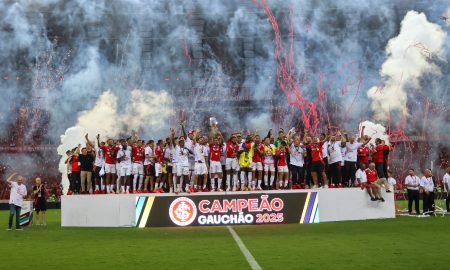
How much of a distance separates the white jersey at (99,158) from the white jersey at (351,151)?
9269mm

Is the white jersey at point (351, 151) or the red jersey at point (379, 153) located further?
the red jersey at point (379, 153)

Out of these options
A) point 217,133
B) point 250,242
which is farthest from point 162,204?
point 250,242

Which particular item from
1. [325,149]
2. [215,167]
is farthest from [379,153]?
[215,167]

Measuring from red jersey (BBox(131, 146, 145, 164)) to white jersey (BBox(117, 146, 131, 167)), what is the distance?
0.15 metres

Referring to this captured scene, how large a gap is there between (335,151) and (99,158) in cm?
900

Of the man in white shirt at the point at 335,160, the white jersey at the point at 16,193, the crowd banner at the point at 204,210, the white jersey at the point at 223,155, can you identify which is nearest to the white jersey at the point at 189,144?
the white jersey at the point at 223,155

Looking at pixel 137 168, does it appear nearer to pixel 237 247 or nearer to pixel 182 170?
pixel 182 170

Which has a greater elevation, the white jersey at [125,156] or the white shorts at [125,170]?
the white jersey at [125,156]

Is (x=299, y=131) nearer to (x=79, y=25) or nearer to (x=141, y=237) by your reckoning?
(x=79, y=25)

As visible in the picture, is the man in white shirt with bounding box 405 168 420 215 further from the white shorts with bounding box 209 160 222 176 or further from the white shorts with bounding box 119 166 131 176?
the white shorts with bounding box 119 166 131 176

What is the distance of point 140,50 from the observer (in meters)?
50.8

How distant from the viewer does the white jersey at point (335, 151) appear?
24.9m

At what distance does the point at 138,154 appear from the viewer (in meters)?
24.9

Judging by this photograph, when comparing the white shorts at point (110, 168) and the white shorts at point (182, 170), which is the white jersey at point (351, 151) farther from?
the white shorts at point (110, 168)
